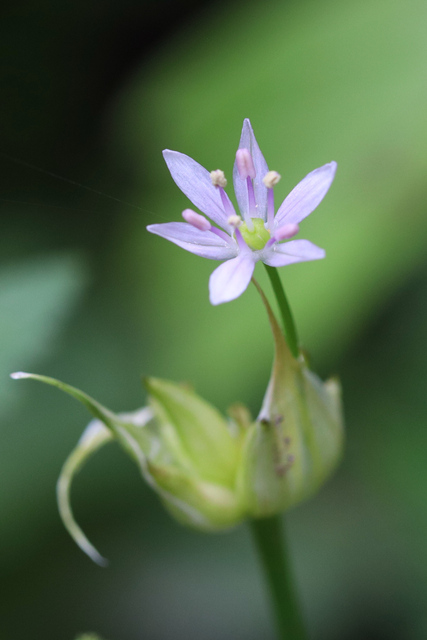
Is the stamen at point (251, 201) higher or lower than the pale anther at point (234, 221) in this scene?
higher

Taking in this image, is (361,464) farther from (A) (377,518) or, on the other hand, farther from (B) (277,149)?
(B) (277,149)

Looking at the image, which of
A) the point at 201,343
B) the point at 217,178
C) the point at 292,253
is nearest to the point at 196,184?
the point at 217,178

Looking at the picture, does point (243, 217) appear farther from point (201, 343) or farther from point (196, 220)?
point (201, 343)

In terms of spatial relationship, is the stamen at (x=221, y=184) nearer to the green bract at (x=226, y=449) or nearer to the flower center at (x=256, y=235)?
the flower center at (x=256, y=235)

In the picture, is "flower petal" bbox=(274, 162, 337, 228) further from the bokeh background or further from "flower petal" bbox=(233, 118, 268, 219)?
the bokeh background

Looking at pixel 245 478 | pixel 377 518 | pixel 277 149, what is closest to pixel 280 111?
pixel 277 149

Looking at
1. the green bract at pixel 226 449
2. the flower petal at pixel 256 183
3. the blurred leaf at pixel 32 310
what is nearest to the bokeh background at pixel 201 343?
the blurred leaf at pixel 32 310
